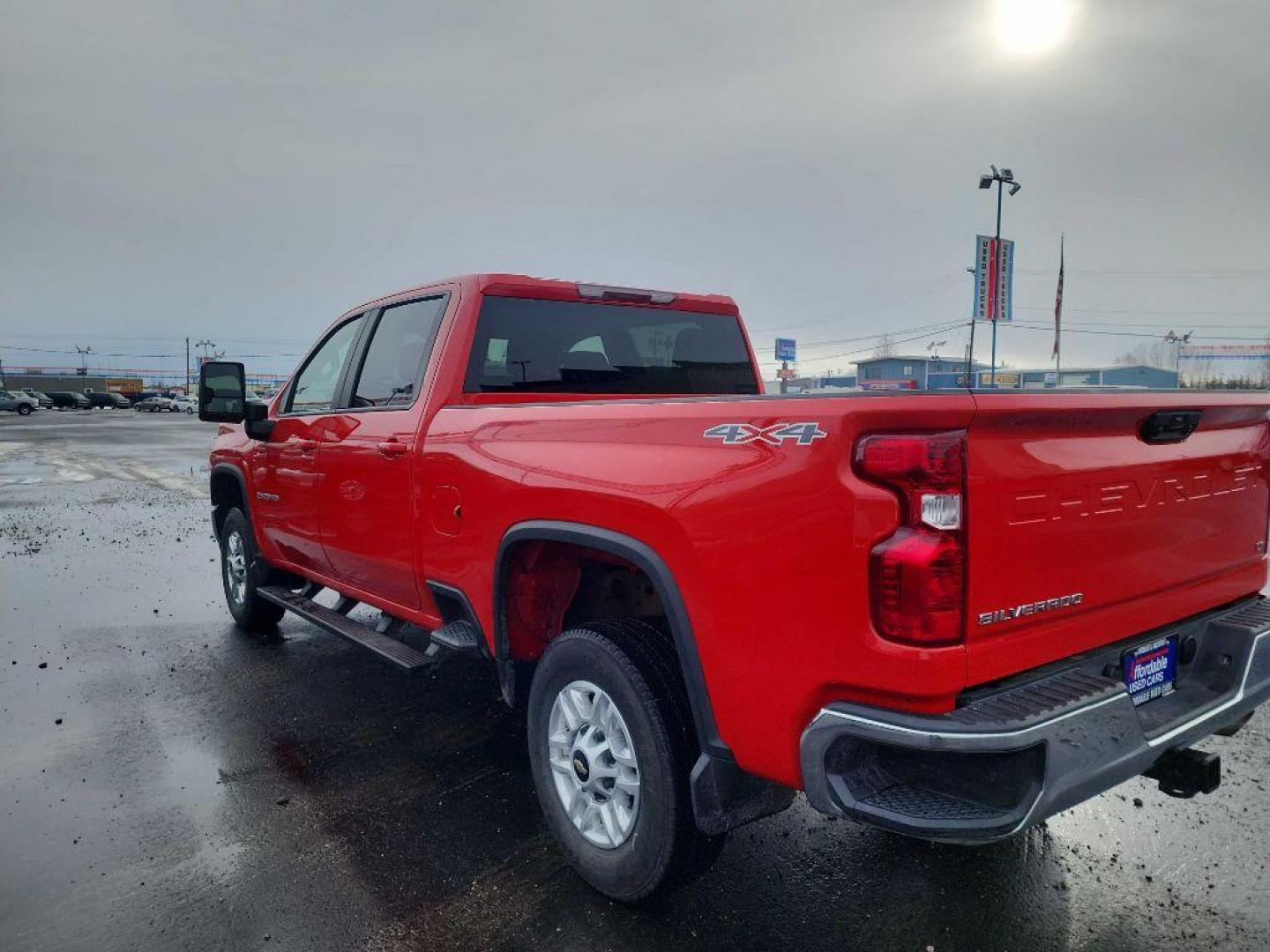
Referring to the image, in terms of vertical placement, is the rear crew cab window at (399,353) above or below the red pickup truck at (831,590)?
above

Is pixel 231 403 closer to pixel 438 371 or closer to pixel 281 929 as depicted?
pixel 438 371

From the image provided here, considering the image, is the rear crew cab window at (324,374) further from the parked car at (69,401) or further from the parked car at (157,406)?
the parked car at (69,401)

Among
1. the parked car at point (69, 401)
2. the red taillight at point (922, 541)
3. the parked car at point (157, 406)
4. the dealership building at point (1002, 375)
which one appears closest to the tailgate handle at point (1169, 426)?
the red taillight at point (922, 541)

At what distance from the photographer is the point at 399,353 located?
4172mm

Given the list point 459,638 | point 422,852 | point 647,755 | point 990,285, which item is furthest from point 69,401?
point 647,755

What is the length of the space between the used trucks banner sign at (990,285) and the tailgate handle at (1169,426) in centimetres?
4138

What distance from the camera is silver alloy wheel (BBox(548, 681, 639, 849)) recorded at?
268 cm

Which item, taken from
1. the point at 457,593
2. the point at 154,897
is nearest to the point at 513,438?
the point at 457,593

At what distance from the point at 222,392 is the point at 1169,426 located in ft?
15.9

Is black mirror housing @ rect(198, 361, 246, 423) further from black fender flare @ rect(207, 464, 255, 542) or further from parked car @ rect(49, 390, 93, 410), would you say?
parked car @ rect(49, 390, 93, 410)

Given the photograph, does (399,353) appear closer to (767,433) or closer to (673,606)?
(673,606)

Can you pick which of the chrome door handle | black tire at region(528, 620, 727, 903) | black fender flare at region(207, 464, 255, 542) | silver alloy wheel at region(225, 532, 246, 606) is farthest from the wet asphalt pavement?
the chrome door handle

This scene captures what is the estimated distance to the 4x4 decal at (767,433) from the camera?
6.76 ft

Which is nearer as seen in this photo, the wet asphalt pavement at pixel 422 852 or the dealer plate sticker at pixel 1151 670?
the dealer plate sticker at pixel 1151 670
